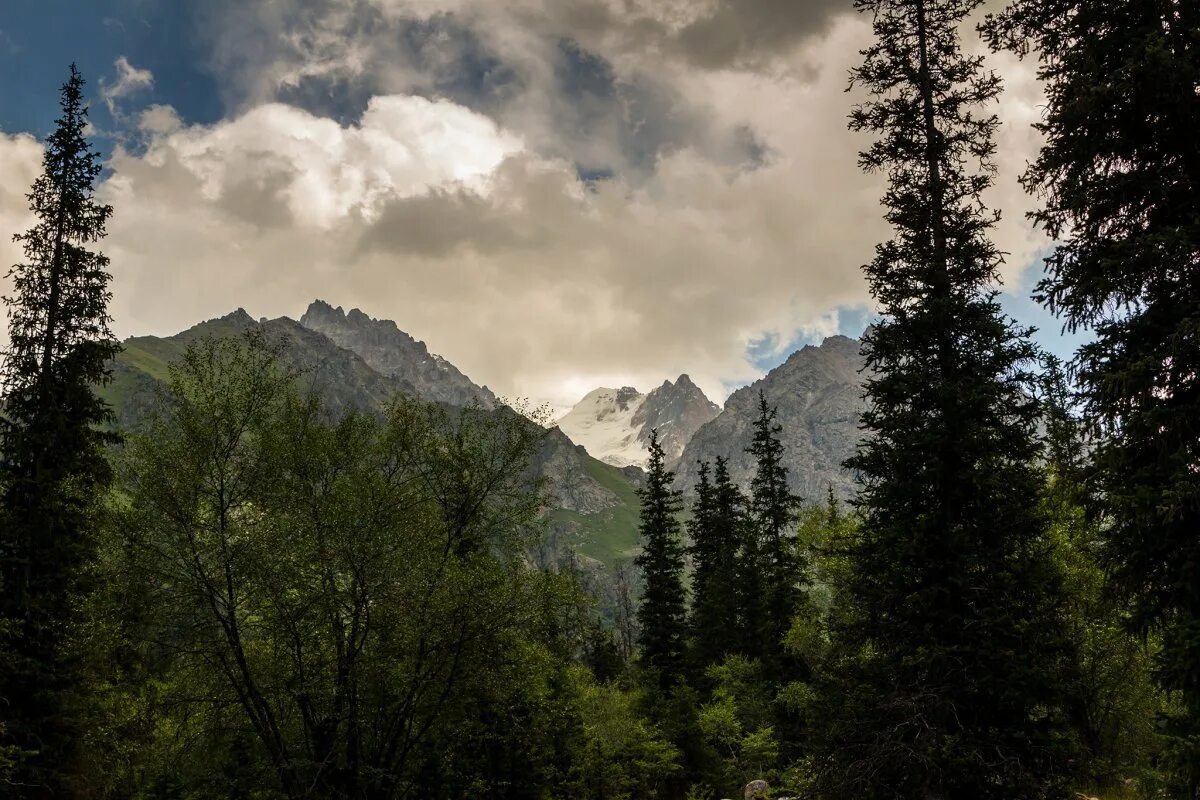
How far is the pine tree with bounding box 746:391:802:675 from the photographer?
39.4 m

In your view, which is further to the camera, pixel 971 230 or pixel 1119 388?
pixel 971 230

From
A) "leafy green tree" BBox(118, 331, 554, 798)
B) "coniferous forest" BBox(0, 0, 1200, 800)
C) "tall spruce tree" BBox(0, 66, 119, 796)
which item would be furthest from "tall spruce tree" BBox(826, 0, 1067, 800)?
"tall spruce tree" BBox(0, 66, 119, 796)

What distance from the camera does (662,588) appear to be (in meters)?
46.9

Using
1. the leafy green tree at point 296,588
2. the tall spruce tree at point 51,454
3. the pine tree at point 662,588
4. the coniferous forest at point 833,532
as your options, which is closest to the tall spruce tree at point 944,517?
the coniferous forest at point 833,532

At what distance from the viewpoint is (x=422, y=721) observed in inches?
811

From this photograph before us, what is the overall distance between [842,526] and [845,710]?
17547 millimetres

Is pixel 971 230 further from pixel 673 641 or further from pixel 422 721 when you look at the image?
pixel 673 641

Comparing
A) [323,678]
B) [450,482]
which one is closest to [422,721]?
[323,678]

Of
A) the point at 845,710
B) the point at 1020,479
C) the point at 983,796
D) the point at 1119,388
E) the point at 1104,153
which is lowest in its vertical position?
the point at 983,796

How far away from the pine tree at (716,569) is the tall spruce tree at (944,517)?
32.0 metres

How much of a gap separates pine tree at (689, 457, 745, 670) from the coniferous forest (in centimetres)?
1924

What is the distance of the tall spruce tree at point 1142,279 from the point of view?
997 centimetres

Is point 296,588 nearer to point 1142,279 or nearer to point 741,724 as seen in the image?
point 1142,279

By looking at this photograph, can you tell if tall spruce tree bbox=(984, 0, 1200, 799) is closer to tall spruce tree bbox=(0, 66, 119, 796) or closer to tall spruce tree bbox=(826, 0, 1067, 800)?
tall spruce tree bbox=(826, 0, 1067, 800)
